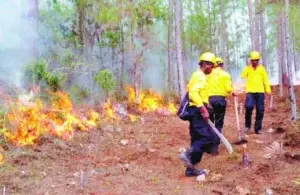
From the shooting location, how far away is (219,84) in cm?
848

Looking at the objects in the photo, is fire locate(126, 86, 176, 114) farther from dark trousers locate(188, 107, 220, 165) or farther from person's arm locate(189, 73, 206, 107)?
person's arm locate(189, 73, 206, 107)

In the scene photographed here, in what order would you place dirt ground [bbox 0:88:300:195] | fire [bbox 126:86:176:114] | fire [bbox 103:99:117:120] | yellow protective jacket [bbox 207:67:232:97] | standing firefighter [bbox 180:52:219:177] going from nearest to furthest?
dirt ground [bbox 0:88:300:195] < standing firefighter [bbox 180:52:219:177] < yellow protective jacket [bbox 207:67:232:97] < fire [bbox 103:99:117:120] < fire [bbox 126:86:176:114]

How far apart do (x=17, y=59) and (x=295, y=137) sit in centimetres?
1005

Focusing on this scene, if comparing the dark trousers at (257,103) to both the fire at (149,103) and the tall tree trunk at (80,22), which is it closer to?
the fire at (149,103)

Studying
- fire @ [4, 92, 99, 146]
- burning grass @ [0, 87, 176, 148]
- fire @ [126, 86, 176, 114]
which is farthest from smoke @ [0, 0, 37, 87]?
fire @ [4, 92, 99, 146]

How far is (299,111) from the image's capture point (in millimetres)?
13906

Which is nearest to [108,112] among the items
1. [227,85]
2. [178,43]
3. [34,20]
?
[34,20]

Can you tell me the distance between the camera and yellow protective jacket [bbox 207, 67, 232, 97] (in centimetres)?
843

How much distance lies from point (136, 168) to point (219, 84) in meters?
2.33

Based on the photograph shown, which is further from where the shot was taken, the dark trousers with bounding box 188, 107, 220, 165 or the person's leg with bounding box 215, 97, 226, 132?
the person's leg with bounding box 215, 97, 226, 132

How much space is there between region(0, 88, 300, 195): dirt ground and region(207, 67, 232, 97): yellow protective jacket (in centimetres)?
105

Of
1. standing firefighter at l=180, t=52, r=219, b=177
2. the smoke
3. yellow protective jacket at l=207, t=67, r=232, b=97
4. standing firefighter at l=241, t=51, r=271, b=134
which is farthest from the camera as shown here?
the smoke

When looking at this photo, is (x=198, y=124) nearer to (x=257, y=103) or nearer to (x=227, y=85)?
(x=227, y=85)

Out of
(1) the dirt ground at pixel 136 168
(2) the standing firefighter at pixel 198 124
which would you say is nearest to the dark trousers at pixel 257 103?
(1) the dirt ground at pixel 136 168
